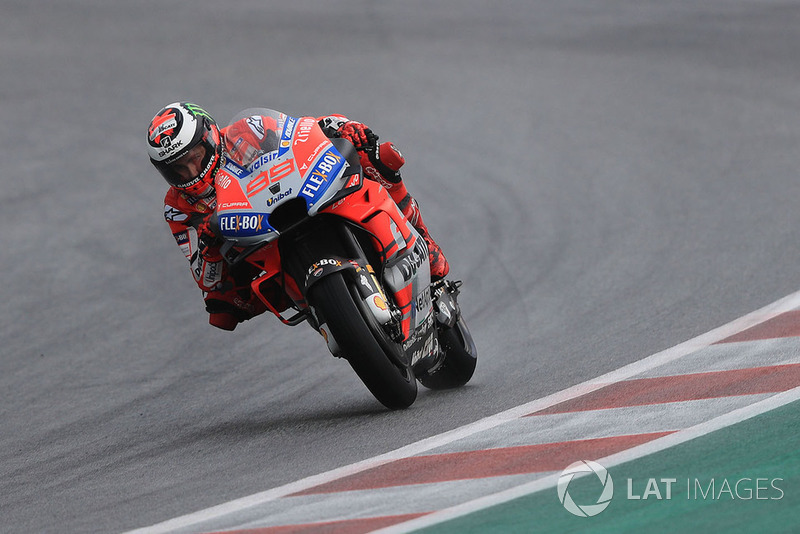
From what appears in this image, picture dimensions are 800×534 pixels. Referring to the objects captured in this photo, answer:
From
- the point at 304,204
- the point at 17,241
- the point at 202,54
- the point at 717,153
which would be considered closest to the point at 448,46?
the point at 202,54

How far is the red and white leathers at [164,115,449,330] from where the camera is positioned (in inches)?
216

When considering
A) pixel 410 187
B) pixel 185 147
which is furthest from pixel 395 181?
pixel 410 187

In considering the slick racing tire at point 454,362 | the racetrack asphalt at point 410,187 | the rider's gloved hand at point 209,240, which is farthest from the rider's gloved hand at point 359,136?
the racetrack asphalt at point 410,187

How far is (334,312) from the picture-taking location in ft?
16.4

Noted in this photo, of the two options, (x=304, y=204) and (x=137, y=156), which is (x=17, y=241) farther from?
(x=304, y=204)

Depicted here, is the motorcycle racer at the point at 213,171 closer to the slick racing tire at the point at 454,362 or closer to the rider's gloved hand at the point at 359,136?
the rider's gloved hand at the point at 359,136

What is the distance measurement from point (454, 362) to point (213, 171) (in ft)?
5.73

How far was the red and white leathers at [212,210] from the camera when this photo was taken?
5.48 m

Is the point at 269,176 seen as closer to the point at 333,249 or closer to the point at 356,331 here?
the point at 333,249

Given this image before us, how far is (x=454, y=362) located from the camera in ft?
20.5

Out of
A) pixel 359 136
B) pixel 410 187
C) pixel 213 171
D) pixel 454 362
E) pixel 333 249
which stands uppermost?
pixel 359 136

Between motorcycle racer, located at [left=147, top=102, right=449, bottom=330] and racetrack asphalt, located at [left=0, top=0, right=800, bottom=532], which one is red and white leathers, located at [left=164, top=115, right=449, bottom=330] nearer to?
motorcycle racer, located at [left=147, top=102, right=449, bottom=330]

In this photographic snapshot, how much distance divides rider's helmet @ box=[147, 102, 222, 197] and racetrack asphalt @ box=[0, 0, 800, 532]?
1.29 metres

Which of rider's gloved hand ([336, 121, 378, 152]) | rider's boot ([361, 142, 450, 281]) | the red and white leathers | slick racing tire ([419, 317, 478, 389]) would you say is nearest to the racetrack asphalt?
slick racing tire ([419, 317, 478, 389])
